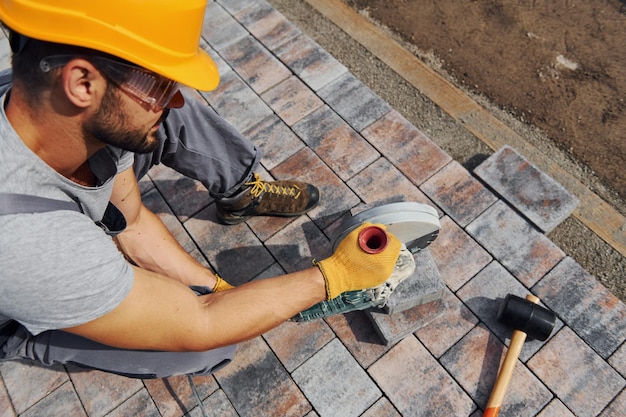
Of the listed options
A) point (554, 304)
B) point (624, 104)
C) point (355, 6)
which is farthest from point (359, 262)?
point (355, 6)

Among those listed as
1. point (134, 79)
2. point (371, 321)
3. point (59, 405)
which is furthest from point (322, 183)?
point (59, 405)

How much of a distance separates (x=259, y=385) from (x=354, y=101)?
224 centimetres

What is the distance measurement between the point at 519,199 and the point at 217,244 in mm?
2087

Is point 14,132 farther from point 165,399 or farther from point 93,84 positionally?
point 165,399

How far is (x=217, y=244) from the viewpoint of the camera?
10.9 feet

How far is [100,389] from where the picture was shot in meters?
2.87

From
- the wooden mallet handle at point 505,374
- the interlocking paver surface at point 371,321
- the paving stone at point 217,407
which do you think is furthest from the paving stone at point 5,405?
the wooden mallet handle at point 505,374

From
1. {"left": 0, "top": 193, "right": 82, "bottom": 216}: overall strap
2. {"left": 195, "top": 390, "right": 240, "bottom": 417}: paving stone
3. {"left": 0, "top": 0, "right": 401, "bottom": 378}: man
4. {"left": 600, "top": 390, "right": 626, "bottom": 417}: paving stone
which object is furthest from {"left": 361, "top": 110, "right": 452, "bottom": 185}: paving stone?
{"left": 0, "top": 193, "right": 82, "bottom": 216}: overall strap

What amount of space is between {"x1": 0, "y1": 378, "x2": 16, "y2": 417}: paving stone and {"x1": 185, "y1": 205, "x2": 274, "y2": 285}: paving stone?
4.57 feet

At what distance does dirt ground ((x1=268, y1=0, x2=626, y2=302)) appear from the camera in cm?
375

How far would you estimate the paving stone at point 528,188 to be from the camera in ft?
10.8

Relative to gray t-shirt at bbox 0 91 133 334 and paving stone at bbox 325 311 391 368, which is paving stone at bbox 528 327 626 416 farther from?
gray t-shirt at bbox 0 91 133 334

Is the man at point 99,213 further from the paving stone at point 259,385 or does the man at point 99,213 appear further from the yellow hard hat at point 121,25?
the paving stone at point 259,385

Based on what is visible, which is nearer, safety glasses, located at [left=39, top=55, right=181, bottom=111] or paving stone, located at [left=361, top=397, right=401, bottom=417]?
safety glasses, located at [left=39, top=55, right=181, bottom=111]
